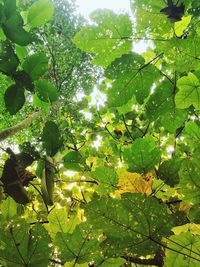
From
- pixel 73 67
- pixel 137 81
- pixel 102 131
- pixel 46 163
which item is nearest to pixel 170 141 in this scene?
pixel 102 131

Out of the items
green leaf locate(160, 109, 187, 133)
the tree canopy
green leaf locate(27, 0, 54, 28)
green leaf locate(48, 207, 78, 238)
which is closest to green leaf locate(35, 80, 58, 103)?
the tree canopy

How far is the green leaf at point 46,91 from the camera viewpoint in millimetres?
652

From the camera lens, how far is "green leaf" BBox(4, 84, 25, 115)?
618mm

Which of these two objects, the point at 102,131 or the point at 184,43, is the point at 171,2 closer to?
the point at 184,43

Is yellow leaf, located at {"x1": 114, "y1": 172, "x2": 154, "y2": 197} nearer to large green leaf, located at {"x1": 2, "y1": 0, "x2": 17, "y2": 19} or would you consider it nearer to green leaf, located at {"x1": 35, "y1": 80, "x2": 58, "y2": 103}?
green leaf, located at {"x1": 35, "y1": 80, "x2": 58, "y2": 103}

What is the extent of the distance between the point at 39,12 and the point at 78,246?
50cm

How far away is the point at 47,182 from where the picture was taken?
0.63 meters

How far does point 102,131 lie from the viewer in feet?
10.3

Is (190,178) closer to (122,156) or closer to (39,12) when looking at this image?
(122,156)

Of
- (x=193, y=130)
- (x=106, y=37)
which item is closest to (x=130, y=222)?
(x=193, y=130)

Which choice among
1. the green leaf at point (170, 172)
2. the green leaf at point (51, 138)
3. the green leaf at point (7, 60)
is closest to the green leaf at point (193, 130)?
the green leaf at point (170, 172)

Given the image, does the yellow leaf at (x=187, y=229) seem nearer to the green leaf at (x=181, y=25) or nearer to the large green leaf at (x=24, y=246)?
the large green leaf at (x=24, y=246)

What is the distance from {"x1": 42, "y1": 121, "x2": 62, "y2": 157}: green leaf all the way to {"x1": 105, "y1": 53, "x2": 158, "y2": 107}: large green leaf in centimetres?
23

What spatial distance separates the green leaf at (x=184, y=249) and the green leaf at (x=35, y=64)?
416 mm
